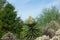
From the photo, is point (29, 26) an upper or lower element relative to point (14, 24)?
lower

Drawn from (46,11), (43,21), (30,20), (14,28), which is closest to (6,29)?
(14,28)

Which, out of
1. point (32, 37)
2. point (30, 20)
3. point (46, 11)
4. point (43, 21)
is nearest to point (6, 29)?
point (32, 37)

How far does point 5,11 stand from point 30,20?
17.4 meters

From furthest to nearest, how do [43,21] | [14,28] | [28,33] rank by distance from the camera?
[43,21] < [14,28] < [28,33]

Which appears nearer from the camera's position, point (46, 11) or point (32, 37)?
point (32, 37)

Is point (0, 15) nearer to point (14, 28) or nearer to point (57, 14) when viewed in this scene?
point (14, 28)

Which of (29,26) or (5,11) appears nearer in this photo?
(29,26)

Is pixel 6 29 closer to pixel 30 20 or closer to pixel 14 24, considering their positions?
pixel 14 24

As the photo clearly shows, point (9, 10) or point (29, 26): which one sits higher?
point (9, 10)

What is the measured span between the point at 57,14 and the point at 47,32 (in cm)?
2249

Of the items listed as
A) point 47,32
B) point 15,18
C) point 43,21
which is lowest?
point 47,32

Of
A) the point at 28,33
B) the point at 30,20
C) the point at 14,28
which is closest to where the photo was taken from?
the point at 30,20

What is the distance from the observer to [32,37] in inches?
727

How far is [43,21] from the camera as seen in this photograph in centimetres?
5259
